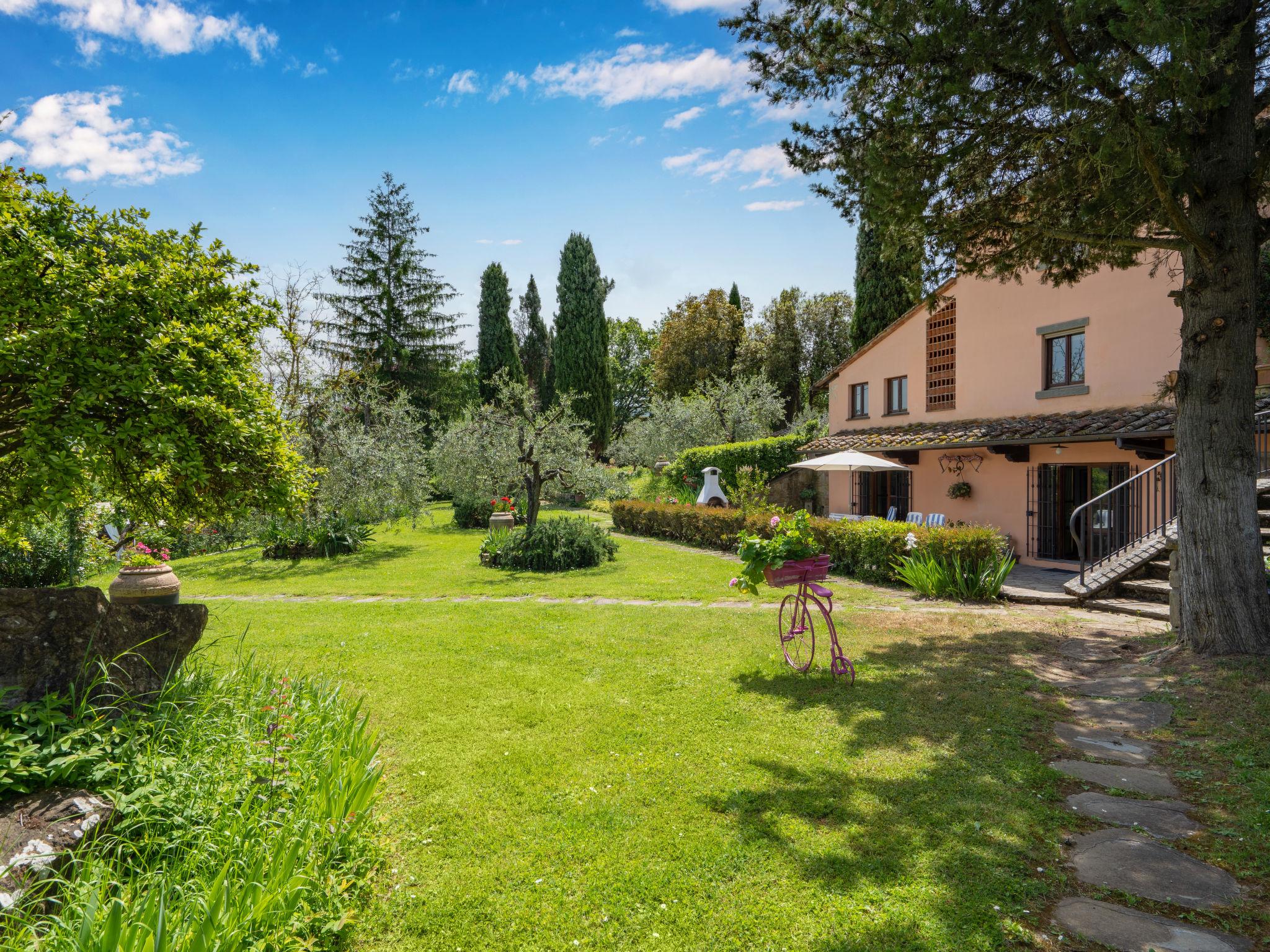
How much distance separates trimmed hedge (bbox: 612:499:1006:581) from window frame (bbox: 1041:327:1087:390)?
11.8ft

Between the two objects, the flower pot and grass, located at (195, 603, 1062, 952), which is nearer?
grass, located at (195, 603, 1062, 952)

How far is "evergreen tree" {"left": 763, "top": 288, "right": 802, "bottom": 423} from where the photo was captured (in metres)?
34.6

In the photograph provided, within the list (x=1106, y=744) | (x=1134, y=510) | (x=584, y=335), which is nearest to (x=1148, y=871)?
(x=1106, y=744)

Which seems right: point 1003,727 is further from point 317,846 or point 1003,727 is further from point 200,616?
point 200,616

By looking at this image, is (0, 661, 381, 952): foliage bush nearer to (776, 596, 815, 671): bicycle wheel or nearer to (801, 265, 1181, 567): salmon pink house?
(776, 596, 815, 671): bicycle wheel

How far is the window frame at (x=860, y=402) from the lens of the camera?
19.0 metres

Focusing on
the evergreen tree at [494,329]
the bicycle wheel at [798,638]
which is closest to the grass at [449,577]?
the bicycle wheel at [798,638]

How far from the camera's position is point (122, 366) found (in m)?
3.27

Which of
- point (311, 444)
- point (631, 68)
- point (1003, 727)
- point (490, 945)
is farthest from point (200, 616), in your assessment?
point (311, 444)

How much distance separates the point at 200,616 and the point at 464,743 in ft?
6.57

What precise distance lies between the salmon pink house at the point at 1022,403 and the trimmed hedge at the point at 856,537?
1853mm

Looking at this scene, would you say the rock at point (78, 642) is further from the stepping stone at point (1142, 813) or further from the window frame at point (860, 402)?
the window frame at point (860, 402)

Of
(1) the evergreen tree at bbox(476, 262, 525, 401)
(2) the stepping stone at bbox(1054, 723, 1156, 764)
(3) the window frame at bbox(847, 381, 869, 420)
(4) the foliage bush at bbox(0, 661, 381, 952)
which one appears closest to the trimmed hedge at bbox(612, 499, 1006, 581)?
(2) the stepping stone at bbox(1054, 723, 1156, 764)

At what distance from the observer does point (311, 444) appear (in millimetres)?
15359
